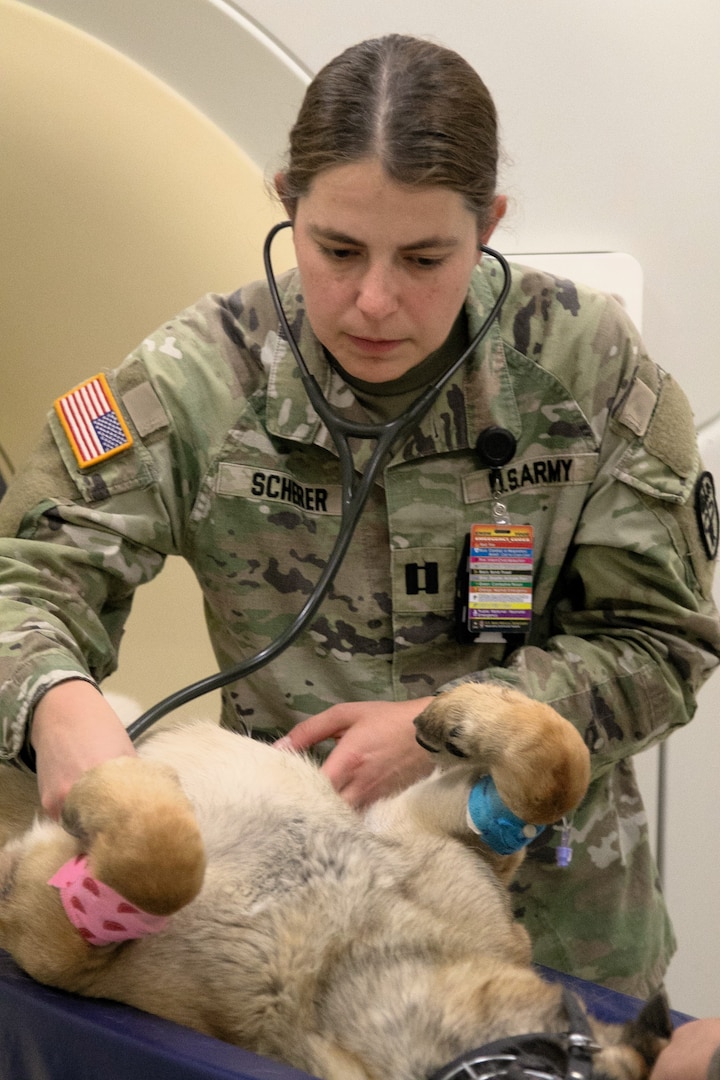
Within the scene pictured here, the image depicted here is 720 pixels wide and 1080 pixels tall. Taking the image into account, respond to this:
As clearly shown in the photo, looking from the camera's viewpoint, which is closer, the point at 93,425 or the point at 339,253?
the point at 339,253

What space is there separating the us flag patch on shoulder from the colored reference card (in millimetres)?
409

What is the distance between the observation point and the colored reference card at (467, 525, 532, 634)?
1235 millimetres

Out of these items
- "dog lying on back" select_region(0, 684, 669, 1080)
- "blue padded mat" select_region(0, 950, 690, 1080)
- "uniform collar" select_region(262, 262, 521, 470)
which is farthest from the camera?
"uniform collar" select_region(262, 262, 521, 470)

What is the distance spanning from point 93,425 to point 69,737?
0.40 metres

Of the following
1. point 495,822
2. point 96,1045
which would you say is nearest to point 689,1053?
point 495,822

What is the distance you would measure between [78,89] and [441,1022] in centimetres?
136

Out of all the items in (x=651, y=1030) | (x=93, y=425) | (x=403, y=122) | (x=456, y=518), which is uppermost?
(x=403, y=122)

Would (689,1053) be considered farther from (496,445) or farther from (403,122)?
(403,122)

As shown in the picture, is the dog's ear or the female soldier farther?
the female soldier

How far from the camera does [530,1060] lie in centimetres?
73

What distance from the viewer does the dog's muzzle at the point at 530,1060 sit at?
71 cm

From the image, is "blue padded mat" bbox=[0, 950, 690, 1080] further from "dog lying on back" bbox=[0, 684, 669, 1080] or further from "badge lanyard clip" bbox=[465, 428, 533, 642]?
"badge lanyard clip" bbox=[465, 428, 533, 642]

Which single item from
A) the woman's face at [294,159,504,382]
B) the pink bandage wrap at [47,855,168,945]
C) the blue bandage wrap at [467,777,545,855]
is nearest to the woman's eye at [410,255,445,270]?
the woman's face at [294,159,504,382]

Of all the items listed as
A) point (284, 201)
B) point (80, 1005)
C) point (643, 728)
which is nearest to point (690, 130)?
point (284, 201)
